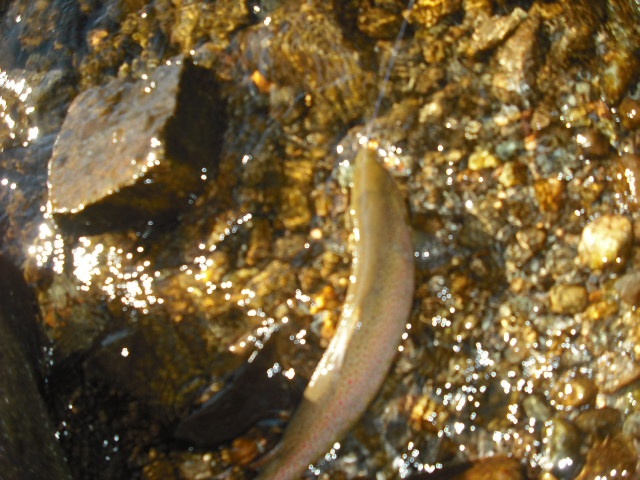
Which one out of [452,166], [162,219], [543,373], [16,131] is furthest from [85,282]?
[543,373]

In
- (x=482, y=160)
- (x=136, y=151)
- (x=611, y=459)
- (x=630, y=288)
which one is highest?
(x=136, y=151)

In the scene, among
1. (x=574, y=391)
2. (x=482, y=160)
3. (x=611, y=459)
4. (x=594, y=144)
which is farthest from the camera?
(x=482, y=160)

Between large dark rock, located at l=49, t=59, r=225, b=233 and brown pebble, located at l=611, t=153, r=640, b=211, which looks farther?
large dark rock, located at l=49, t=59, r=225, b=233

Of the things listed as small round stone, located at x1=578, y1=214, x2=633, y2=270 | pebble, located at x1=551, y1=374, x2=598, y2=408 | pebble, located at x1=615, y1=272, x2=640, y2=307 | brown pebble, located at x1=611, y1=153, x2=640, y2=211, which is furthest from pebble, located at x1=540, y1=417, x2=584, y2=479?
brown pebble, located at x1=611, y1=153, x2=640, y2=211

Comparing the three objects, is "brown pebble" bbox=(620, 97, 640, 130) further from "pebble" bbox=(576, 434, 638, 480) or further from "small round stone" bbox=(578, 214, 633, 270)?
"pebble" bbox=(576, 434, 638, 480)

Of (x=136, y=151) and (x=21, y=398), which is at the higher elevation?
(x=136, y=151)

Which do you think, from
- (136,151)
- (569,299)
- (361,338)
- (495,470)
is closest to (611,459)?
(495,470)

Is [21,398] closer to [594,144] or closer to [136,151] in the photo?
[136,151]
